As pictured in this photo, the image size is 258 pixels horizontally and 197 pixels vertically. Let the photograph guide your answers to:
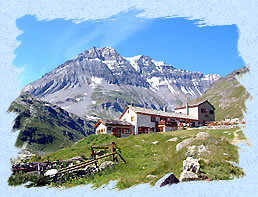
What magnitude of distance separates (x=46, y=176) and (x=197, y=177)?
39.5 feet

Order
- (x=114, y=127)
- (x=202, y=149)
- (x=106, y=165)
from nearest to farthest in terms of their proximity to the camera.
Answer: (x=202, y=149)
(x=106, y=165)
(x=114, y=127)

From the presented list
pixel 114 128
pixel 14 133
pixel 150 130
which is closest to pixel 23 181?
pixel 14 133

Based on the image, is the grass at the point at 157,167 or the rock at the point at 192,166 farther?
the rock at the point at 192,166

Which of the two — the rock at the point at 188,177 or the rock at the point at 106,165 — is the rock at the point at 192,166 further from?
the rock at the point at 106,165

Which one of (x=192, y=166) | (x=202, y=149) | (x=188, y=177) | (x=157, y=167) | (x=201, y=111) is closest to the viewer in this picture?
(x=188, y=177)

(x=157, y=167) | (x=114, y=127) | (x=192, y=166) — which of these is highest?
(x=114, y=127)

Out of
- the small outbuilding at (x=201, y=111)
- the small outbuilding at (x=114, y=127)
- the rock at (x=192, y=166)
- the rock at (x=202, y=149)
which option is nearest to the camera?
the rock at (x=192, y=166)

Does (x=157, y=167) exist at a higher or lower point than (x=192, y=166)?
lower

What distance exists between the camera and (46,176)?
1862 cm

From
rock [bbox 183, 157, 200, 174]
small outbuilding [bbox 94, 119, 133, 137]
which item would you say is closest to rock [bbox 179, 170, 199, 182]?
rock [bbox 183, 157, 200, 174]

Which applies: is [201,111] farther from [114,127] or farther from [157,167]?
[157,167]

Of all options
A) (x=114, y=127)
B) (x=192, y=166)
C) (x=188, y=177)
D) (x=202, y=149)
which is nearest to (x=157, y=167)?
(x=202, y=149)

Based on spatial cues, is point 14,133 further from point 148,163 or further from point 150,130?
point 150,130

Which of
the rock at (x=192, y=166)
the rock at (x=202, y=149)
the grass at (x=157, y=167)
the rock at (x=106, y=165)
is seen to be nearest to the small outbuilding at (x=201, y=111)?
the grass at (x=157, y=167)
